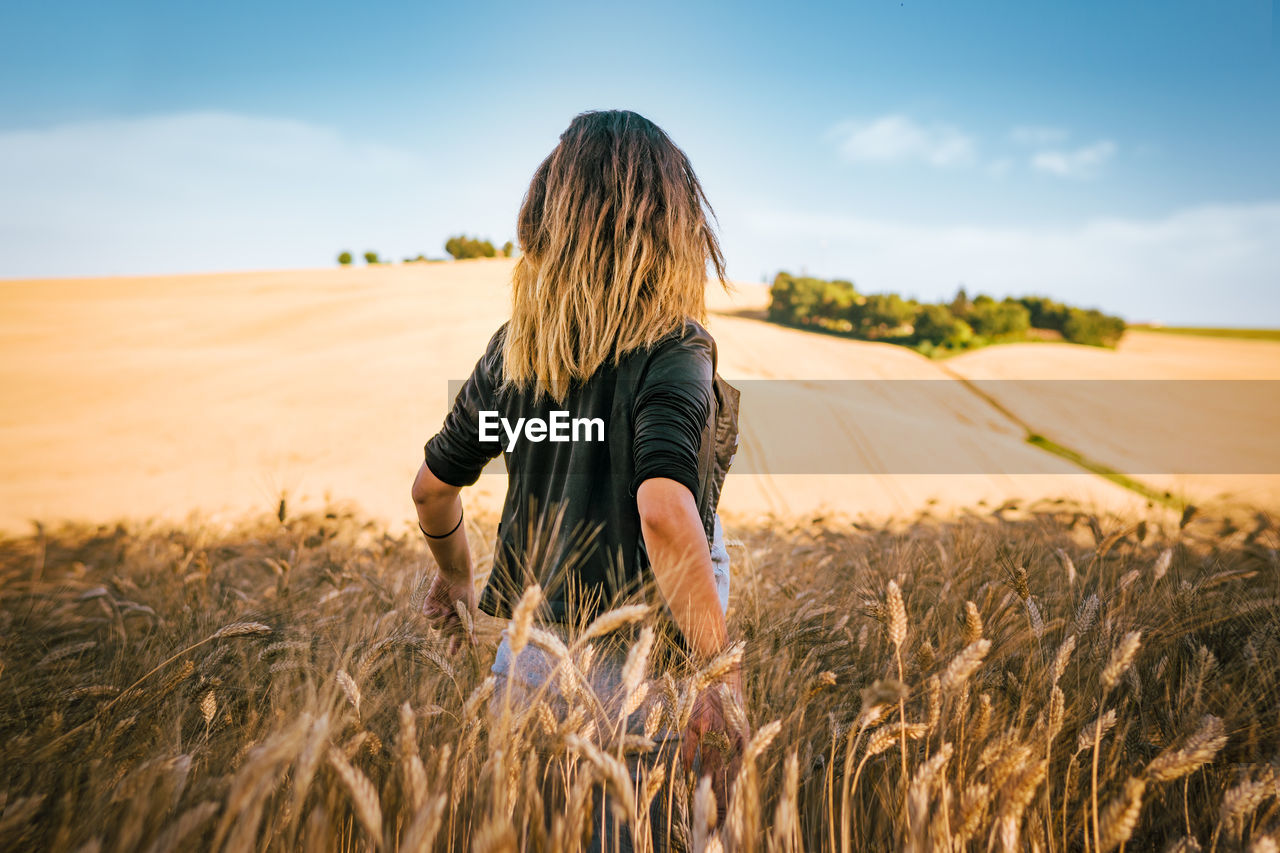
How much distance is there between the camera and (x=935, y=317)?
3291 cm

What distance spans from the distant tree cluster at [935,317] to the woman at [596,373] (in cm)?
3154

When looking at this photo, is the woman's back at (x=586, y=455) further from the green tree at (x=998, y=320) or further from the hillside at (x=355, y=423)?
the green tree at (x=998, y=320)

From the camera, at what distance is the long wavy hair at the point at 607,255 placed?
151 centimetres

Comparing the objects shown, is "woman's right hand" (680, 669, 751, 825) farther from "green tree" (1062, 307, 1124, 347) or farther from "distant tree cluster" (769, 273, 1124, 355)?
"green tree" (1062, 307, 1124, 347)

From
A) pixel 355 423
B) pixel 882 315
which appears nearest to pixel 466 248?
pixel 882 315

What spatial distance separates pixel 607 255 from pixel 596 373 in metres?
0.28

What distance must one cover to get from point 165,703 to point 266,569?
259 cm

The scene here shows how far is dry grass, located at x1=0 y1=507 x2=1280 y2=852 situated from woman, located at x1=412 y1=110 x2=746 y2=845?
0.71 feet

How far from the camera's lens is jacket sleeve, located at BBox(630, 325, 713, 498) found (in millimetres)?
1278

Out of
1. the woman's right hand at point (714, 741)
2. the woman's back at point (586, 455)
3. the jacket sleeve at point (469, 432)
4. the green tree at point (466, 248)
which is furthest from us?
the green tree at point (466, 248)

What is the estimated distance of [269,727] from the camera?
1.37 meters

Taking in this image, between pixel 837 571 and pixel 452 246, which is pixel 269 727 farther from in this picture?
pixel 452 246

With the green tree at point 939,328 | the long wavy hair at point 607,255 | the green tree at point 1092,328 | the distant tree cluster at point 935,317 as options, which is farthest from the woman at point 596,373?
the green tree at point 1092,328

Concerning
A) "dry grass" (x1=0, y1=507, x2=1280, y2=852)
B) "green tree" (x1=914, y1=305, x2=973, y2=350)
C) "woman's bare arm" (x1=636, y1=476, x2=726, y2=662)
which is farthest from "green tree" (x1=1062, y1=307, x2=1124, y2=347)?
"woman's bare arm" (x1=636, y1=476, x2=726, y2=662)
